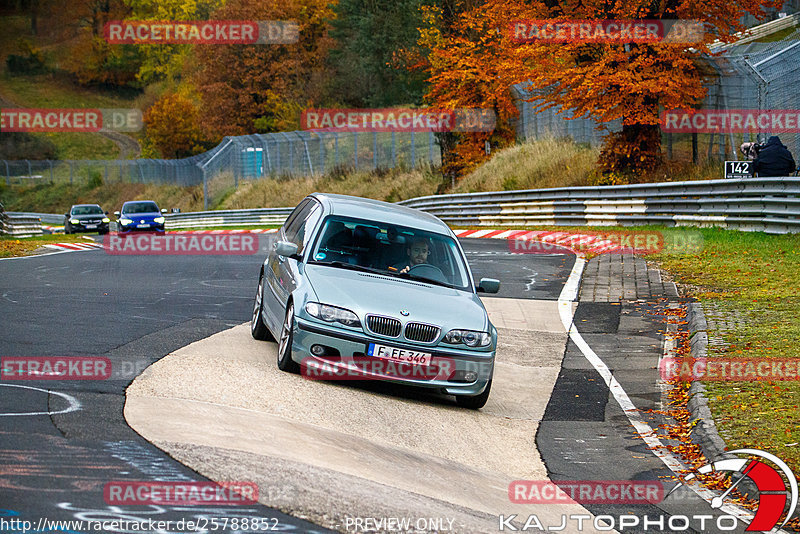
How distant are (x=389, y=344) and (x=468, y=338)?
735 millimetres

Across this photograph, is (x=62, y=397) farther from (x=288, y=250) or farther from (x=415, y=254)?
(x=415, y=254)

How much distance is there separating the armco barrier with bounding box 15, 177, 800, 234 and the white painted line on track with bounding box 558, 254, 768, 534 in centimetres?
763

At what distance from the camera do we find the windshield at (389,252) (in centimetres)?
1018

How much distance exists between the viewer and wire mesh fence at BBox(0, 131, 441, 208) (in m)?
51.1

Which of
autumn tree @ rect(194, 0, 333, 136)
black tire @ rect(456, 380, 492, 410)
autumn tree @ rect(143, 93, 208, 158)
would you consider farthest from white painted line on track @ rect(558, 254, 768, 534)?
autumn tree @ rect(143, 93, 208, 158)

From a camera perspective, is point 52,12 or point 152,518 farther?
point 52,12

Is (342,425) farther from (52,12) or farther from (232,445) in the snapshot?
(52,12)

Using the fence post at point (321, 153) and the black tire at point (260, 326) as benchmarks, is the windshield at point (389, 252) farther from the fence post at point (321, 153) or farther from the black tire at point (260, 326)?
the fence post at point (321, 153)

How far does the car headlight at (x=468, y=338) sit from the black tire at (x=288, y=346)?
52.3 inches

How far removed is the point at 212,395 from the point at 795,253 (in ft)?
45.5

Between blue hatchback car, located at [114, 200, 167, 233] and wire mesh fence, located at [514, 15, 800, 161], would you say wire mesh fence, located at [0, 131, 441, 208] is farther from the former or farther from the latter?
wire mesh fence, located at [514, 15, 800, 161]

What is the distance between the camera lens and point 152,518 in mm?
4996

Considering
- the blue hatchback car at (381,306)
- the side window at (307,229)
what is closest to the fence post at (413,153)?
the side window at (307,229)

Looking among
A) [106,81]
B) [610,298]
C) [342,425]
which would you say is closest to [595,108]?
[610,298]
